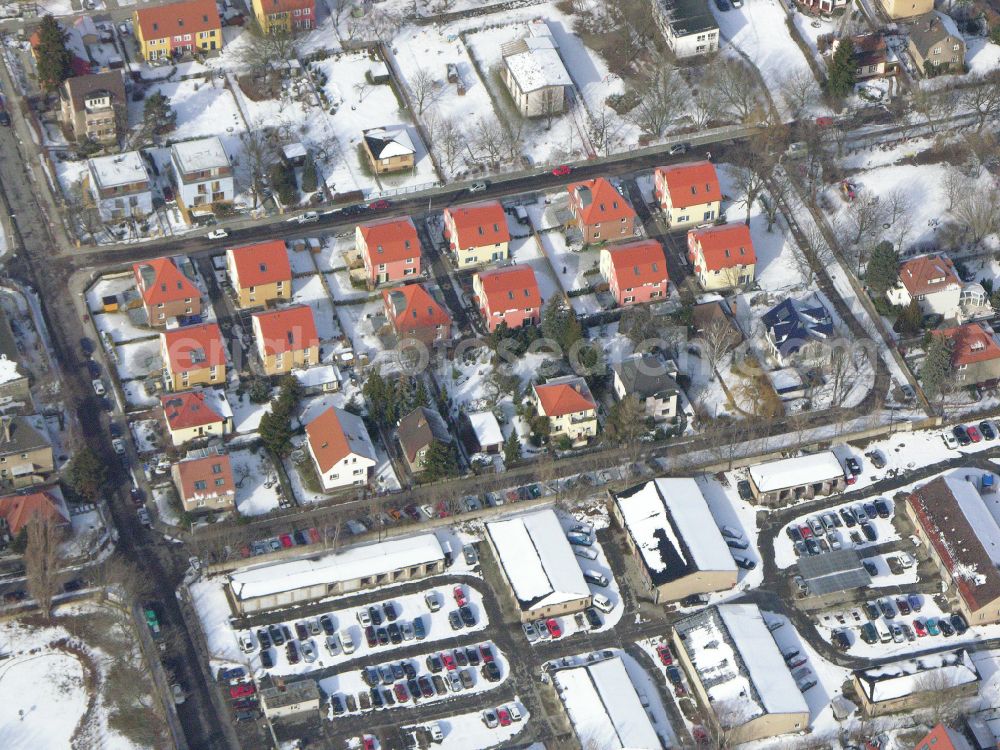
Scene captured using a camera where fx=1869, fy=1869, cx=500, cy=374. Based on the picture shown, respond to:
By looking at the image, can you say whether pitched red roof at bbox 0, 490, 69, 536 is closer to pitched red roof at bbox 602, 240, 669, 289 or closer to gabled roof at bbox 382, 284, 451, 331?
gabled roof at bbox 382, 284, 451, 331

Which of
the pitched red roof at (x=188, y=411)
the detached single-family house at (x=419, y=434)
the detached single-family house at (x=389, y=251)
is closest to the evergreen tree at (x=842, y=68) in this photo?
the detached single-family house at (x=389, y=251)

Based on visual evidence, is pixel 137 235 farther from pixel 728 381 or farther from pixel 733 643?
pixel 733 643

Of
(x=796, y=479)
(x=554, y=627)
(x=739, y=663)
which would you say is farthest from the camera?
(x=796, y=479)

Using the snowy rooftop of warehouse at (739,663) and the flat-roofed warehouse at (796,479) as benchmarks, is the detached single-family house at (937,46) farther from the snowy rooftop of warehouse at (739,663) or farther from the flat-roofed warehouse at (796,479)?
the snowy rooftop of warehouse at (739,663)

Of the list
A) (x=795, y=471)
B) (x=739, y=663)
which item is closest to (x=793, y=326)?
(x=795, y=471)

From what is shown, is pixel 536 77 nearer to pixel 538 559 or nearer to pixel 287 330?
pixel 287 330

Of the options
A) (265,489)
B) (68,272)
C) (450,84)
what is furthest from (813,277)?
(68,272)

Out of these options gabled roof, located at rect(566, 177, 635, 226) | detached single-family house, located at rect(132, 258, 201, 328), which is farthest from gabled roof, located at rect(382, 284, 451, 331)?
gabled roof, located at rect(566, 177, 635, 226)
